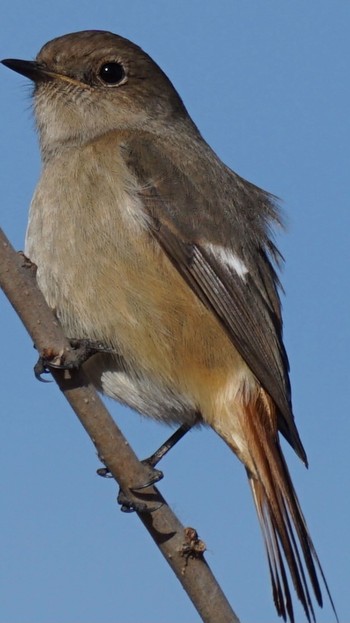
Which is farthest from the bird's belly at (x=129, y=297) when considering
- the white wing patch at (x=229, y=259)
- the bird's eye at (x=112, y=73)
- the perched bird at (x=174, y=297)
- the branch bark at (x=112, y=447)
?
the bird's eye at (x=112, y=73)

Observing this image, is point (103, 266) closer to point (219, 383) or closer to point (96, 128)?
point (219, 383)

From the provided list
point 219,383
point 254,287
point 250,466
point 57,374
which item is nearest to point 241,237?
point 254,287

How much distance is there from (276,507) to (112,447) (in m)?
1.35

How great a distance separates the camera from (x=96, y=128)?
6609 mm

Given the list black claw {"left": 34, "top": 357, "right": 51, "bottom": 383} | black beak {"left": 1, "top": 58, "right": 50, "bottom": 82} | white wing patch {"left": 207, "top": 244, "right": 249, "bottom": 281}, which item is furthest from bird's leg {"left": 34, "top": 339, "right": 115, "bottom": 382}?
black beak {"left": 1, "top": 58, "right": 50, "bottom": 82}

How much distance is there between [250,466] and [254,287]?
1154mm

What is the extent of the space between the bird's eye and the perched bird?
697 millimetres

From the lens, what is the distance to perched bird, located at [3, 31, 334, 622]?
18.3 feet

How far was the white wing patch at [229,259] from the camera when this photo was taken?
237 inches

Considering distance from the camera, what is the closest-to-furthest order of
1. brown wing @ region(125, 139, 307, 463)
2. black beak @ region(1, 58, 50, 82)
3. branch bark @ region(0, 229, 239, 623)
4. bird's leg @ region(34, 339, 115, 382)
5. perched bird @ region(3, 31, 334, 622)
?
branch bark @ region(0, 229, 239, 623)
bird's leg @ region(34, 339, 115, 382)
perched bird @ region(3, 31, 334, 622)
brown wing @ region(125, 139, 307, 463)
black beak @ region(1, 58, 50, 82)

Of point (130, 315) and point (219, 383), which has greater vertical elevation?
point (130, 315)

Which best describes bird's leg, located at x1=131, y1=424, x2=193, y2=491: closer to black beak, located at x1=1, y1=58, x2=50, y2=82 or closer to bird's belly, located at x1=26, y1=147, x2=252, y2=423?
bird's belly, located at x1=26, y1=147, x2=252, y2=423

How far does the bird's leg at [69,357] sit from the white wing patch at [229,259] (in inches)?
37.6

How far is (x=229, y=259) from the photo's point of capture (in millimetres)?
6074
